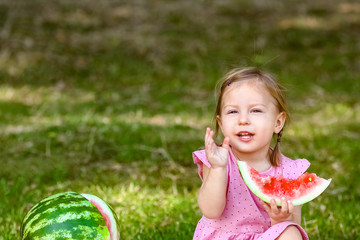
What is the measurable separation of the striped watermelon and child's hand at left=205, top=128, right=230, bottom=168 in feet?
2.45

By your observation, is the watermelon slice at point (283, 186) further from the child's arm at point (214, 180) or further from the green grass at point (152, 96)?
the green grass at point (152, 96)

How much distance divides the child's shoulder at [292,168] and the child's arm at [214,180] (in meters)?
0.57

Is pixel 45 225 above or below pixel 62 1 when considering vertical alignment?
below

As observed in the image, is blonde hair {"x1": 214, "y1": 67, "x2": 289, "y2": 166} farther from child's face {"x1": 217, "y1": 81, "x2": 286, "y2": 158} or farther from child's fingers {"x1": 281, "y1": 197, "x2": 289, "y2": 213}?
child's fingers {"x1": 281, "y1": 197, "x2": 289, "y2": 213}

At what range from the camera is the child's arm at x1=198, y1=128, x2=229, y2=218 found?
10.4 feet

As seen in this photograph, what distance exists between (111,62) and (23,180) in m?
5.31

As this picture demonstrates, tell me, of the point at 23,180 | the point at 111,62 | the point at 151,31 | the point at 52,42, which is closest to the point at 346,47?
the point at 151,31

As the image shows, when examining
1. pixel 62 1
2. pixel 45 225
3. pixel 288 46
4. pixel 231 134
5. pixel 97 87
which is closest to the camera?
pixel 45 225

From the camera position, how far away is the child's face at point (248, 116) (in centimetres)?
342

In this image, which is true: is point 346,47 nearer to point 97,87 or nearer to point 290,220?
point 97,87

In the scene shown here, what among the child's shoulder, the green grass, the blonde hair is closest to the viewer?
the blonde hair

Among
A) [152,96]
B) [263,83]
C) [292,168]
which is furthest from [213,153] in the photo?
[152,96]

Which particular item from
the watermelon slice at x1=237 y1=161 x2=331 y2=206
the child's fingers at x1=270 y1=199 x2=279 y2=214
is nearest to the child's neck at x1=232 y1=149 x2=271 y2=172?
the watermelon slice at x1=237 y1=161 x2=331 y2=206

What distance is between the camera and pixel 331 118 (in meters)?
7.90
